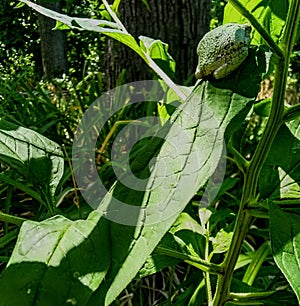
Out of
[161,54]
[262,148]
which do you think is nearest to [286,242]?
[262,148]

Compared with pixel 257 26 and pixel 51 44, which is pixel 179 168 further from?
pixel 51 44

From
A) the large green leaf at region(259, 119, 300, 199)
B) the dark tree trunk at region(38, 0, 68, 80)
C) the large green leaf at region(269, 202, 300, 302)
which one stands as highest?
the dark tree trunk at region(38, 0, 68, 80)

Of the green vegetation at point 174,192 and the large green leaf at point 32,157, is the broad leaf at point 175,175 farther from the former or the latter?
the large green leaf at point 32,157

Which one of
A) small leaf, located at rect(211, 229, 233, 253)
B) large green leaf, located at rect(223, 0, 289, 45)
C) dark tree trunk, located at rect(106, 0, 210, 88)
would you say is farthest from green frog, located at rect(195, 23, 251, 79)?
dark tree trunk, located at rect(106, 0, 210, 88)

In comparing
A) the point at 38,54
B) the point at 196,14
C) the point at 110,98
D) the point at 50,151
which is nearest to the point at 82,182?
the point at 38,54

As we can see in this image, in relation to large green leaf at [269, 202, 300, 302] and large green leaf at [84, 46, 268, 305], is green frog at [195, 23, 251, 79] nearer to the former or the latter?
large green leaf at [84, 46, 268, 305]

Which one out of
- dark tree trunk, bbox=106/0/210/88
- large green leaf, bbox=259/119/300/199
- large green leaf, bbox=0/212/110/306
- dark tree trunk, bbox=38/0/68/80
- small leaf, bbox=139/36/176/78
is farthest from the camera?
dark tree trunk, bbox=106/0/210/88

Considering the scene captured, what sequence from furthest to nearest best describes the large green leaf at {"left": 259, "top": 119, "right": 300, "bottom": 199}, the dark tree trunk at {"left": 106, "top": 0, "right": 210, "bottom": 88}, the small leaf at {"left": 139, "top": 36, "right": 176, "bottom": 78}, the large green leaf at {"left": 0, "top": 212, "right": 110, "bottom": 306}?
the dark tree trunk at {"left": 106, "top": 0, "right": 210, "bottom": 88} → the small leaf at {"left": 139, "top": 36, "right": 176, "bottom": 78} → the large green leaf at {"left": 259, "top": 119, "right": 300, "bottom": 199} → the large green leaf at {"left": 0, "top": 212, "right": 110, "bottom": 306}

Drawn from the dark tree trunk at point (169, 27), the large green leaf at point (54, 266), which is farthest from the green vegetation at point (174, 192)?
the dark tree trunk at point (169, 27)
